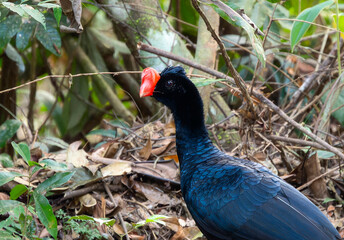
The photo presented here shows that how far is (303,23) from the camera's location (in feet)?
11.2

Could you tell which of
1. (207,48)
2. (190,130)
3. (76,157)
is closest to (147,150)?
(76,157)

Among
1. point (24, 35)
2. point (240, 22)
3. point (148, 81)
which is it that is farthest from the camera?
point (24, 35)

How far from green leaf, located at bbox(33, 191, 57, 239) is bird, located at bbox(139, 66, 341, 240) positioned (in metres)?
0.84

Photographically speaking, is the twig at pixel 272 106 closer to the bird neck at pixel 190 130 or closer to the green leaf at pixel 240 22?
the bird neck at pixel 190 130

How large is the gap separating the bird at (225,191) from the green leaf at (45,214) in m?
0.84

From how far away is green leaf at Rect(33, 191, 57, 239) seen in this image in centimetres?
280

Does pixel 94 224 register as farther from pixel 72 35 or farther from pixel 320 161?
pixel 72 35

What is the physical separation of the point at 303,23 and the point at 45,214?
6.81ft

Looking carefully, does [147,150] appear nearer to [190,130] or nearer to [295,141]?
[190,130]

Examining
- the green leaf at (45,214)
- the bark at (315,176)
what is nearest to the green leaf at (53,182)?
the green leaf at (45,214)

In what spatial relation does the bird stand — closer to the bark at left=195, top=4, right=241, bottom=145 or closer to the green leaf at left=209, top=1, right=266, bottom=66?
the green leaf at left=209, top=1, right=266, bottom=66

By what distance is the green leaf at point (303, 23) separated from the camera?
3.27m

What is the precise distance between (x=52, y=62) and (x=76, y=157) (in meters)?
3.21

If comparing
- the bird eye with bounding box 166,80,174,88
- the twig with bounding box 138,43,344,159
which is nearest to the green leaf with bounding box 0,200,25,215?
the bird eye with bounding box 166,80,174,88
